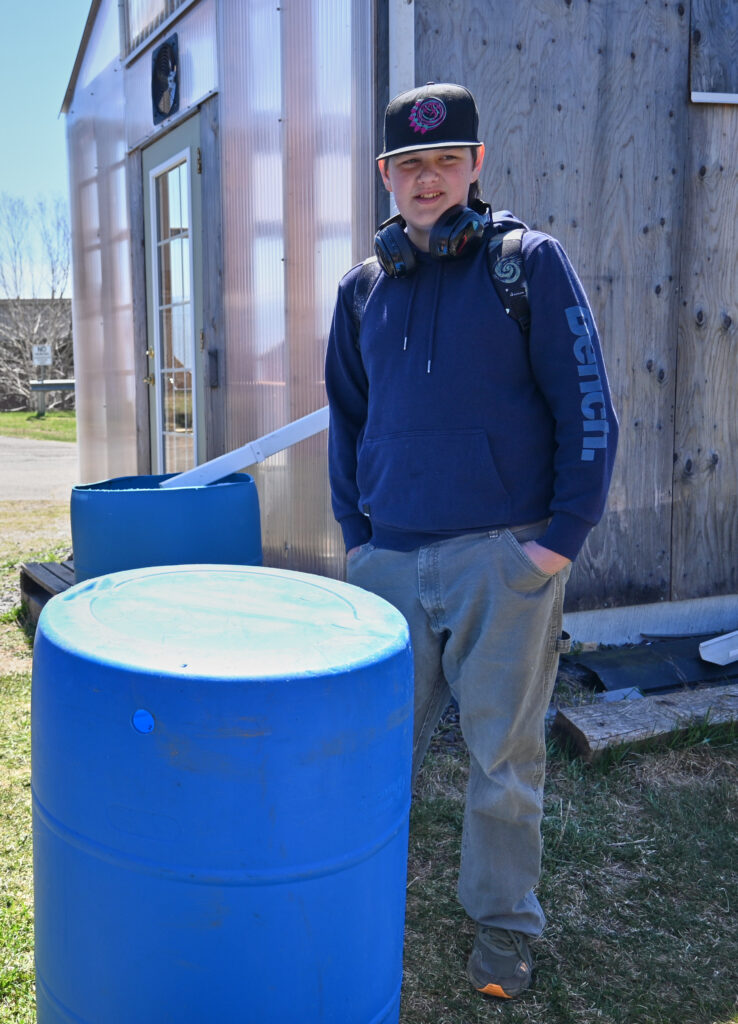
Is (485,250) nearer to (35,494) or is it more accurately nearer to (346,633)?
(346,633)

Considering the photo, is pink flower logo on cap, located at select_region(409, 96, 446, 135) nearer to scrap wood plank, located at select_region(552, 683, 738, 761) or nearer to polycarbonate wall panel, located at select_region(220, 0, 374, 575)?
polycarbonate wall panel, located at select_region(220, 0, 374, 575)

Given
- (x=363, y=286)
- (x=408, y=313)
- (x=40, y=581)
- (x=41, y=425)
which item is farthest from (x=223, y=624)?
(x=41, y=425)

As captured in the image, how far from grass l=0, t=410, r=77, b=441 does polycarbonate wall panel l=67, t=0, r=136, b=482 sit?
32.8ft

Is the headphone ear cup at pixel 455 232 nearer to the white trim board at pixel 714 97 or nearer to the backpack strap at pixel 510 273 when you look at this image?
the backpack strap at pixel 510 273

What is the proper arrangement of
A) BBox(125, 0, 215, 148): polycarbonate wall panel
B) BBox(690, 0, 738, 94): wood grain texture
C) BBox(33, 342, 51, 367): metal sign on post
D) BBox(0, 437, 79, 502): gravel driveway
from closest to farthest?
1. BBox(690, 0, 738, 94): wood grain texture
2. BBox(125, 0, 215, 148): polycarbonate wall panel
3. BBox(0, 437, 79, 502): gravel driveway
4. BBox(33, 342, 51, 367): metal sign on post

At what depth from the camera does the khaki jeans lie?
7.26 ft

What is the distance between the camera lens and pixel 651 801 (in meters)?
3.24

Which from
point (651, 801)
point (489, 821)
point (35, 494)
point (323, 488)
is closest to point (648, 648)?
point (651, 801)

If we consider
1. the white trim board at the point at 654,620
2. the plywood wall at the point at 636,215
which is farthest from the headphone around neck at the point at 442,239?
the white trim board at the point at 654,620

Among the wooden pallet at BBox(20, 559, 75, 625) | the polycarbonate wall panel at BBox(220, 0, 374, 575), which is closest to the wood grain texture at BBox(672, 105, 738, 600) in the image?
the polycarbonate wall panel at BBox(220, 0, 374, 575)

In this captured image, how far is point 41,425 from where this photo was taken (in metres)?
22.0

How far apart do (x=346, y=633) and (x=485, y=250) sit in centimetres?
Result: 102

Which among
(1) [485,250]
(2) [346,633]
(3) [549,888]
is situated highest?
(1) [485,250]

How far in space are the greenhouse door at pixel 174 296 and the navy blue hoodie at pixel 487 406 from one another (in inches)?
146
